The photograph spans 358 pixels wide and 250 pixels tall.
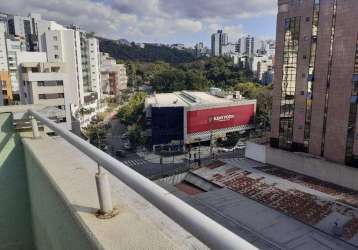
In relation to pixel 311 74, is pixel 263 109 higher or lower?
lower

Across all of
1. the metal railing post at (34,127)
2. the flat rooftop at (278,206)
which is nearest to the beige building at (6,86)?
the flat rooftop at (278,206)

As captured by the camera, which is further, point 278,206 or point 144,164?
point 144,164

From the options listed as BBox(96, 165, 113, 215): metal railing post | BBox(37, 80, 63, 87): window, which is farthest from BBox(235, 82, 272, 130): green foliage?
BBox(96, 165, 113, 215): metal railing post

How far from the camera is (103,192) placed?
111 cm

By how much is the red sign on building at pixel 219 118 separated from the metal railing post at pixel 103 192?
72.2ft

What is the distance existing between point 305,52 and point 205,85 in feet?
90.3

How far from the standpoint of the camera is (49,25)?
92.2 ft

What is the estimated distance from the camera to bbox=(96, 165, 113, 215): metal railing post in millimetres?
1099

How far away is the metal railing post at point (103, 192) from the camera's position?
110cm

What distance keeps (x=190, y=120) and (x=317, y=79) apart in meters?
11.3

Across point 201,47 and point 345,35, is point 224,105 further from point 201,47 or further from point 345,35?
point 201,47

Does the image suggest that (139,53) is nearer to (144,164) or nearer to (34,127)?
(144,164)

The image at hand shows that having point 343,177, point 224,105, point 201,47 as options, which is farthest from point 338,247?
point 201,47

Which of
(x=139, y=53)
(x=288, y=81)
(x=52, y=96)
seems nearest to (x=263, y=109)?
(x=288, y=81)
